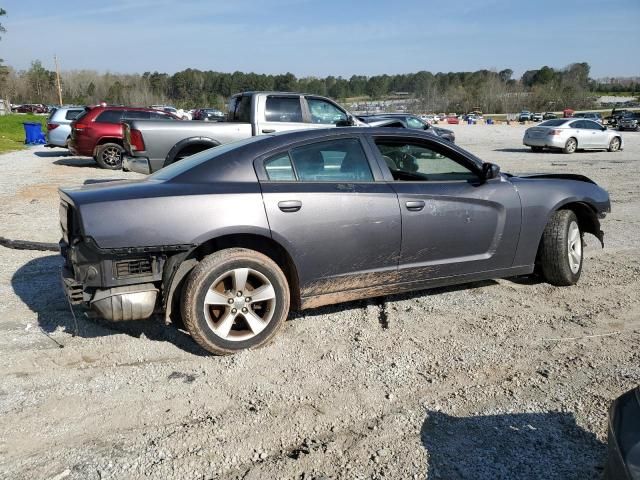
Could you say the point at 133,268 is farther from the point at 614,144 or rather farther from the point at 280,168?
the point at 614,144

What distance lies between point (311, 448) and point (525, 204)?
2994 millimetres

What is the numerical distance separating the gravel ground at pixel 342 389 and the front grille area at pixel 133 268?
2.08ft

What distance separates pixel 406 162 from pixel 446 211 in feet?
2.12

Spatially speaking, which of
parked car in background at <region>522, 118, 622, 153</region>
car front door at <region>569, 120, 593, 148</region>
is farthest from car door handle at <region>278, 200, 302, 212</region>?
car front door at <region>569, 120, 593, 148</region>

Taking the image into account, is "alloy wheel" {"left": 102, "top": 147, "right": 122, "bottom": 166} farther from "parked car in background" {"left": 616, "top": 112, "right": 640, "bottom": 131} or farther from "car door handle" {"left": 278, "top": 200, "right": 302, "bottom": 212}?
"parked car in background" {"left": 616, "top": 112, "right": 640, "bottom": 131}

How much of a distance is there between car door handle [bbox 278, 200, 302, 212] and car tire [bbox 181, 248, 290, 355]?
363 millimetres

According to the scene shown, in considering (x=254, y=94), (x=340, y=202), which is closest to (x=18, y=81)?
(x=254, y=94)

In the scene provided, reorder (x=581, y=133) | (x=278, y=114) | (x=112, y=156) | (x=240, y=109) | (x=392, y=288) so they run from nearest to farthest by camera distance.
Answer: (x=392, y=288) < (x=278, y=114) < (x=240, y=109) < (x=112, y=156) < (x=581, y=133)

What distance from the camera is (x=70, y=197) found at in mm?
3645

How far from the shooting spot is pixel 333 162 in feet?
13.9

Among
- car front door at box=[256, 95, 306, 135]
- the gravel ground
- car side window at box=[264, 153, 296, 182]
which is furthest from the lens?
car front door at box=[256, 95, 306, 135]

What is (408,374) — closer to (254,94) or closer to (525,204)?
(525,204)

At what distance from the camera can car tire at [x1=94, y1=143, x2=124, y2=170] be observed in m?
15.7

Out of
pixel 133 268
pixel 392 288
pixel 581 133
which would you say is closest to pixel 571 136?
pixel 581 133
